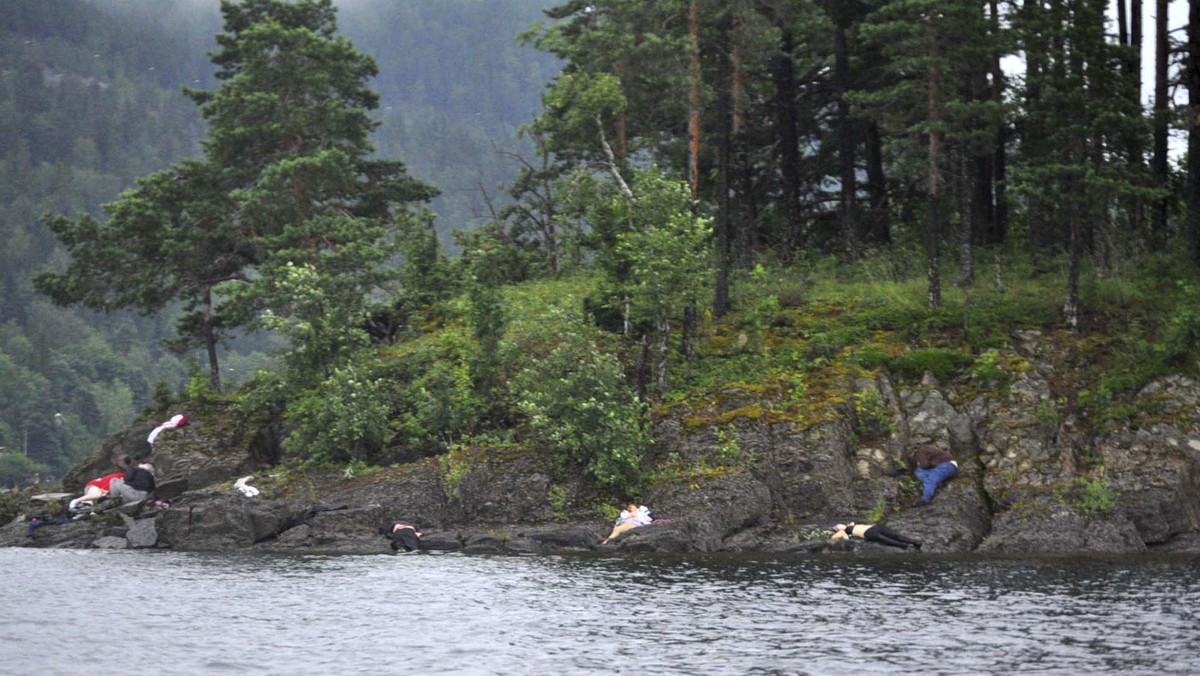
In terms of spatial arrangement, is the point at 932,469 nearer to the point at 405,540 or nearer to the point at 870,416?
the point at 870,416

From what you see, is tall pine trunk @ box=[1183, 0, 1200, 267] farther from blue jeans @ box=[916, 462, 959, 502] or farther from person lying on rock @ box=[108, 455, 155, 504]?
person lying on rock @ box=[108, 455, 155, 504]

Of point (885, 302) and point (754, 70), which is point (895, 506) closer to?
point (885, 302)

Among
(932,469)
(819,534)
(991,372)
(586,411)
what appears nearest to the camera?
(819,534)

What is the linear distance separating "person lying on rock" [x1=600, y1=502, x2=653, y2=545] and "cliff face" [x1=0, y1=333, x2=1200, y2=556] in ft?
1.66

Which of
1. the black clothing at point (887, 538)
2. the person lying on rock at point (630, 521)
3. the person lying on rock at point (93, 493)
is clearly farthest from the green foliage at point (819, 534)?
the person lying on rock at point (93, 493)

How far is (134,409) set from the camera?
178000 millimetres

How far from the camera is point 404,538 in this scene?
38.9 m

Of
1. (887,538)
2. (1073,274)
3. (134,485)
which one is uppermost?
(1073,274)

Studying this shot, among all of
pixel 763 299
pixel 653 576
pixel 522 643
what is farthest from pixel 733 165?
pixel 522 643

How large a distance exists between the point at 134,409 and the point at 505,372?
14427 cm

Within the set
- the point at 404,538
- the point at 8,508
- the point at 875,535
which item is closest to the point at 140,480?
the point at 8,508

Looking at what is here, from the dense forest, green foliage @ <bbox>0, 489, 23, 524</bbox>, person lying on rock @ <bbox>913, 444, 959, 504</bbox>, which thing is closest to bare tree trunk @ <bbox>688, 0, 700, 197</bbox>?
the dense forest

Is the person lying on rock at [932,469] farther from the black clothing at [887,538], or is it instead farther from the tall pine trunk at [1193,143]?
the tall pine trunk at [1193,143]

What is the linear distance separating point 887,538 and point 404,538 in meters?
14.1
